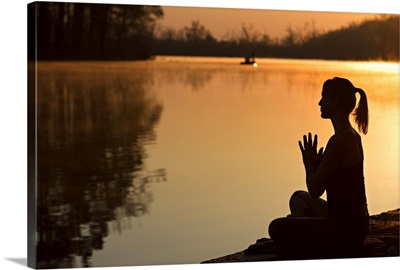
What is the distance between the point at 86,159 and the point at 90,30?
0.93 meters

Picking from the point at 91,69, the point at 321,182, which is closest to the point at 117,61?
the point at 91,69

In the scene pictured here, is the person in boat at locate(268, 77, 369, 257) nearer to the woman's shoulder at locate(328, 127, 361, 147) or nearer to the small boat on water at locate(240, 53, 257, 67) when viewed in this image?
the woman's shoulder at locate(328, 127, 361, 147)

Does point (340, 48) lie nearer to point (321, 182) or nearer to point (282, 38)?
point (282, 38)

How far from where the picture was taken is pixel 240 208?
923cm

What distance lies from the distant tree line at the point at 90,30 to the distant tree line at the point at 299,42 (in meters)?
0.15

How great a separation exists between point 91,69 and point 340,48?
2.03 m

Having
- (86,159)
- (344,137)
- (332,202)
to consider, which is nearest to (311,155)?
(344,137)

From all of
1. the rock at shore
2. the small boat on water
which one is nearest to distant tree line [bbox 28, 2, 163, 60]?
the small boat on water

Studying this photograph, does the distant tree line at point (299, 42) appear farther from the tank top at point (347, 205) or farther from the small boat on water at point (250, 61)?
the tank top at point (347, 205)

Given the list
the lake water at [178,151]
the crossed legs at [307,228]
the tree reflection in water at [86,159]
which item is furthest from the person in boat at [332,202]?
the tree reflection in water at [86,159]

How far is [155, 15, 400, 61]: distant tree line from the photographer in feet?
30.1

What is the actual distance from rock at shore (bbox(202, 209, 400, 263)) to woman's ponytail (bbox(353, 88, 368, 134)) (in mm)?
731

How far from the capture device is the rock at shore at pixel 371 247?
9.17 m

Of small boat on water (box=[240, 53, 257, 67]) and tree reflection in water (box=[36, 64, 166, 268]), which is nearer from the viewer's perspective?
tree reflection in water (box=[36, 64, 166, 268])
